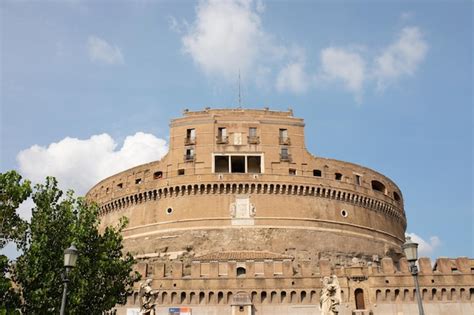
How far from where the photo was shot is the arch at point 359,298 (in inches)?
1221

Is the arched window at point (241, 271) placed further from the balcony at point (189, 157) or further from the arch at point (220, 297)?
the balcony at point (189, 157)

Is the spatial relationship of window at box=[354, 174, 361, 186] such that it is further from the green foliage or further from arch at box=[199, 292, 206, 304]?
the green foliage

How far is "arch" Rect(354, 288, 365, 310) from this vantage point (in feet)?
102

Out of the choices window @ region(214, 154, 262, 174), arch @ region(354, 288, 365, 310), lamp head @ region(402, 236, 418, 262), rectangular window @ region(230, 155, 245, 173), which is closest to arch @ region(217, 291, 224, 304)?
arch @ region(354, 288, 365, 310)

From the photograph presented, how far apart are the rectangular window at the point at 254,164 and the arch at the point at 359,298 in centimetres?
1164

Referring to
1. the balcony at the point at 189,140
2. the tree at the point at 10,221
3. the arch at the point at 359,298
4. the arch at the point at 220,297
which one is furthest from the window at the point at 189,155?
the tree at the point at 10,221

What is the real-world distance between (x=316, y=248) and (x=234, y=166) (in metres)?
8.67

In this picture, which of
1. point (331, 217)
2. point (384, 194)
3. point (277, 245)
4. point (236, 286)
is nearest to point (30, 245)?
point (236, 286)

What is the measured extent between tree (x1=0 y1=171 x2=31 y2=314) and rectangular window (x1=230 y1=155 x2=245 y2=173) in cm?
2282

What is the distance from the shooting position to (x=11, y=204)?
1717 cm

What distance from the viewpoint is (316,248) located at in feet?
123

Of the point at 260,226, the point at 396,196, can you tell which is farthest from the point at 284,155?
the point at 396,196

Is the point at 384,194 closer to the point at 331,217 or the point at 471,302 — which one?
the point at 331,217

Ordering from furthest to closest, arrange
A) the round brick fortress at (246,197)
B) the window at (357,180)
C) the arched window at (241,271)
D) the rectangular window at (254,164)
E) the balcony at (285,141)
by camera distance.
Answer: the window at (357,180)
the balcony at (285,141)
the rectangular window at (254,164)
the round brick fortress at (246,197)
the arched window at (241,271)
